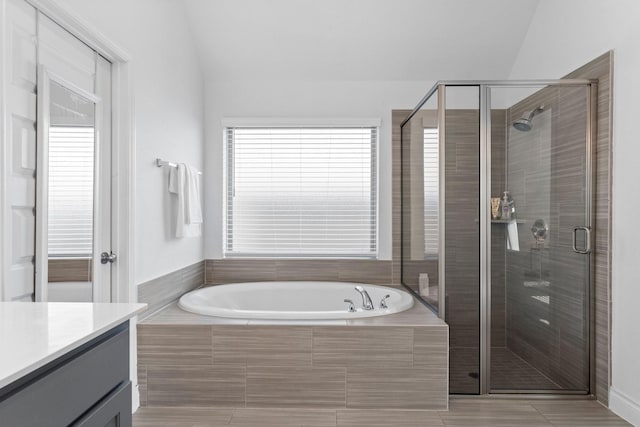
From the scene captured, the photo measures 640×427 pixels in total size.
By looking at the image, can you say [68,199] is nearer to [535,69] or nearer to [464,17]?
[464,17]

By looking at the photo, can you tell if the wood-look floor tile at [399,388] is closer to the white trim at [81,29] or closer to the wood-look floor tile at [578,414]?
the wood-look floor tile at [578,414]

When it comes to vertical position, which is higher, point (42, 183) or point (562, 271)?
point (42, 183)

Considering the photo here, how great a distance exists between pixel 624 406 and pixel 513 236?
1.00m

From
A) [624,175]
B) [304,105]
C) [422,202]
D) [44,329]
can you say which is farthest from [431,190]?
[44,329]

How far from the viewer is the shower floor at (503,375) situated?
259cm

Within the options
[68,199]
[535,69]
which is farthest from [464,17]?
[68,199]

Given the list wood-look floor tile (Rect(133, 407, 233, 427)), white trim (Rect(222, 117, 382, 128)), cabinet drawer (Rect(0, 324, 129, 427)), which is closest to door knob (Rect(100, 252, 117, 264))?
wood-look floor tile (Rect(133, 407, 233, 427))

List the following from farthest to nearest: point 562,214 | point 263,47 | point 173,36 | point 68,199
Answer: point 263,47 < point 173,36 < point 562,214 < point 68,199

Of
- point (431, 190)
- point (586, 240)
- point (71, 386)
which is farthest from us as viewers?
point (431, 190)

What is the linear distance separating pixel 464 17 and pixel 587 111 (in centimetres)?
118

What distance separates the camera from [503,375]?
2592 mm

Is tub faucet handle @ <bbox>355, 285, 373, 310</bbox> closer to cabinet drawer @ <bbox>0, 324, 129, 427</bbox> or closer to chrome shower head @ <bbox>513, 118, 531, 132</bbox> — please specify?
chrome shower head @ <bbox>513, 118, 531, 132</bbox>

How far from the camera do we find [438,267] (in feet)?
8.80

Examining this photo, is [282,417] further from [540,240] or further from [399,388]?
[540,240]
